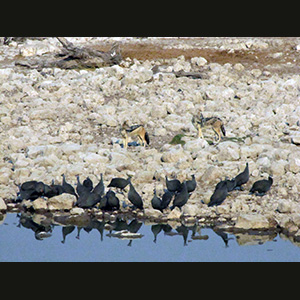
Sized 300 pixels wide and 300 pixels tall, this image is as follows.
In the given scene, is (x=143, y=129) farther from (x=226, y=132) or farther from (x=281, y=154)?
(x=281, y=154)

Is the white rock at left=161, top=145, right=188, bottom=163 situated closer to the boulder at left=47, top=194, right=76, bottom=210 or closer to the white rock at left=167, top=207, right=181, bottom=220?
the white rock at left=167, top=207, right=181, bottom=220

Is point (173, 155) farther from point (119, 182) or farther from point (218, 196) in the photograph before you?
point (218, 196)

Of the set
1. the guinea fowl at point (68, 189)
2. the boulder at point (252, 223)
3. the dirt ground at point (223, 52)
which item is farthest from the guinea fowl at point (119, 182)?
the dirt ground at point (223, 52)

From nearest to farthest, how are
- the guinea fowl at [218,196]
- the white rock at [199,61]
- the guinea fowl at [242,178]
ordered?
1. the guinea fowl at [218,196]
2. the guinea fowl at [242,178]
3. the white rock at [199,61]

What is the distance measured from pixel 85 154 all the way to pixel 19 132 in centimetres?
226

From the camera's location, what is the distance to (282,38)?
21781 millimetres

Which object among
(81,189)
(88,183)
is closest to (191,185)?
(88,183)

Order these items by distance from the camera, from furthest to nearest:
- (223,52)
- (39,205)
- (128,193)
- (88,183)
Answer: (223,52) → (88,183) → (39,205) → (128,193)

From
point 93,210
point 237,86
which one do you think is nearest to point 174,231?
point 93,210

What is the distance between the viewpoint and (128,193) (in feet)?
35.4

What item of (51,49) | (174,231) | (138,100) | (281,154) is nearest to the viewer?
(174,231)

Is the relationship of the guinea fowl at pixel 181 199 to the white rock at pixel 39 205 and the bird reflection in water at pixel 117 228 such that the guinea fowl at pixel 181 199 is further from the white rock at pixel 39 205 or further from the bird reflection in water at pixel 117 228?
the white rock at pixel 39 205

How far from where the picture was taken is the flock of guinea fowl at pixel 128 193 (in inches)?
417

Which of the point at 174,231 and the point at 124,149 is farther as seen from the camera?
the point at 124,149
